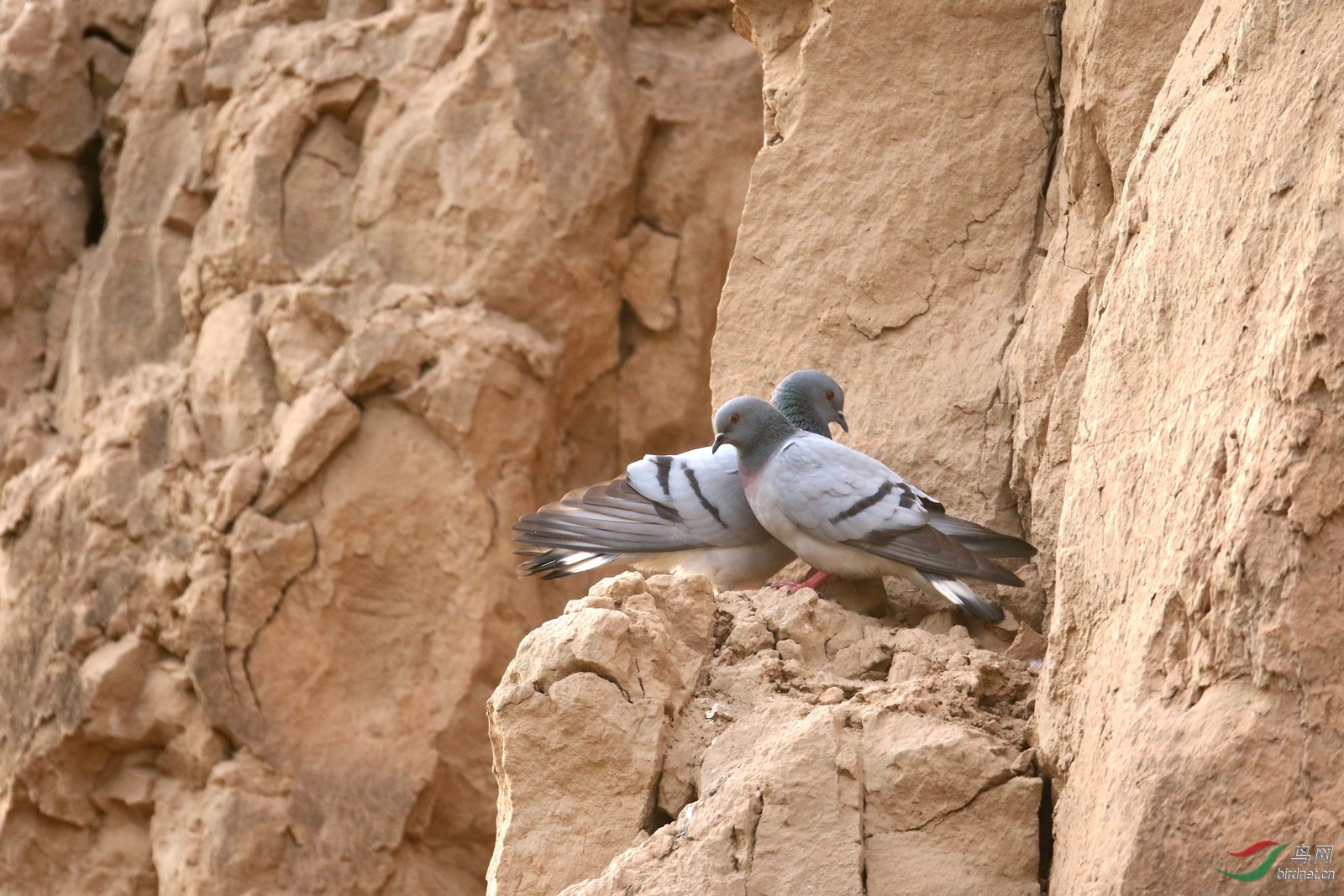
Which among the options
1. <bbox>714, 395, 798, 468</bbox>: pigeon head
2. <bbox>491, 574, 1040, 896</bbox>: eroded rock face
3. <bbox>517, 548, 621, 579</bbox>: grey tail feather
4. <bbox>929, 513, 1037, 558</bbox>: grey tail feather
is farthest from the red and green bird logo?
<bbox>517, 548, 621, 579</bbox>: grey tail feather

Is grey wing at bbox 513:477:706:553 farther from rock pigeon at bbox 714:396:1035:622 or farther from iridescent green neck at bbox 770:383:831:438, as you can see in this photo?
iridescent green neck at bbox 770:383:831:438

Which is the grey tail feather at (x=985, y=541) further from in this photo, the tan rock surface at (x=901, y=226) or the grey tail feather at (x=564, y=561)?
the grey tail feather at (x=564, y=561)

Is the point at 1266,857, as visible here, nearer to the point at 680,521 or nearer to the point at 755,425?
the point at 755,425

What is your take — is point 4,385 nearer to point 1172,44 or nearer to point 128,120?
point 128,120

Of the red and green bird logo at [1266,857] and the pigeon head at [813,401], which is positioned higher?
the pigeon head at [813,401]

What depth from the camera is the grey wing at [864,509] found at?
390cm

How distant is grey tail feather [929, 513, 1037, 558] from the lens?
3.98m

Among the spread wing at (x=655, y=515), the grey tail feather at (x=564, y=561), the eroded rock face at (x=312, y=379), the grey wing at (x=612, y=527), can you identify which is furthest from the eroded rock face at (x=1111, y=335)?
the eroded rock face at (x=312, y=379)

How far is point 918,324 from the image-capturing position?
4699 millimetres

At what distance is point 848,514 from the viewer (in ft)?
13.3

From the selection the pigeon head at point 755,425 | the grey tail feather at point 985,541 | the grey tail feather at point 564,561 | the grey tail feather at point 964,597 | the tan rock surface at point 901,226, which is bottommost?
the grey tail feather at point 964,597

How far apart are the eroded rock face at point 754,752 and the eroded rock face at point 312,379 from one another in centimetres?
330

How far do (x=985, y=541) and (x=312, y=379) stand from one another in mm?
3791

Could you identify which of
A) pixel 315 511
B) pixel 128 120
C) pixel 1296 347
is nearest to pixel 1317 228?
pixel 1296 347
